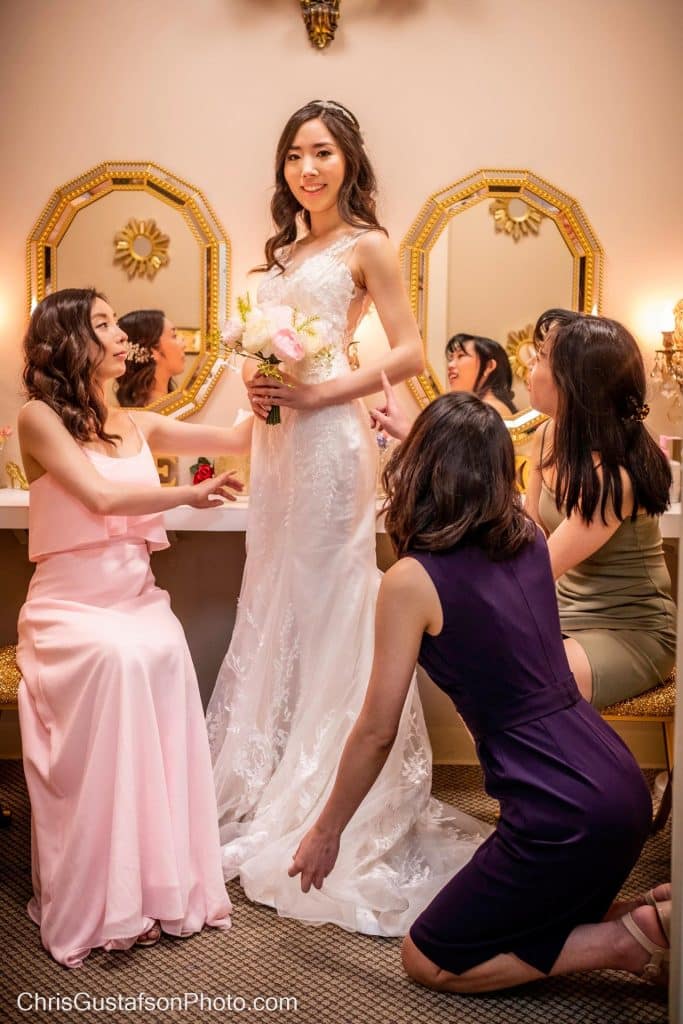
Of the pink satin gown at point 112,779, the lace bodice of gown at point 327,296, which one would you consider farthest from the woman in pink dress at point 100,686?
the lace bodice of gown at point 327,296

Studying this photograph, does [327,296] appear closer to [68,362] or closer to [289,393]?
[289,393]

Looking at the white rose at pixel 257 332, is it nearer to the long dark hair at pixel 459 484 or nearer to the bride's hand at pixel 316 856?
the long dark hair at pixel 459 484

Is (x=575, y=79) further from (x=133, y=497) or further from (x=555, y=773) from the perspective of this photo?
(x=555, y=773)

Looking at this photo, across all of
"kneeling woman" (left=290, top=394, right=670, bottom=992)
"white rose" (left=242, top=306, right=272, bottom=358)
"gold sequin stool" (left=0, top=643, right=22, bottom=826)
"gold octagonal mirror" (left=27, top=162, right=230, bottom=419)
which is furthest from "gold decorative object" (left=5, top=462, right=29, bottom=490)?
"kneeling woman" (left=290, top=394, right=670, bottom=992)

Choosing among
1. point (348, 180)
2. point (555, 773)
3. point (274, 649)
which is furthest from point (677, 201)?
point (555, 773)

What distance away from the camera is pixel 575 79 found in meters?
3.72

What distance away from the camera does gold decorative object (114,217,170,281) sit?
3.76 m

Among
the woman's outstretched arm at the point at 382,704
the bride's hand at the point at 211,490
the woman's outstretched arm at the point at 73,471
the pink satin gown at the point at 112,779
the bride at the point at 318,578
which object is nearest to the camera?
the woman's outstretched arm at the point at 382,704

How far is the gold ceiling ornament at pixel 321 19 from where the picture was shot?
11.9ft

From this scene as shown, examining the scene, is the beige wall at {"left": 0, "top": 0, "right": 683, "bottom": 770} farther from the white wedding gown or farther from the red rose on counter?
the white wedding gown

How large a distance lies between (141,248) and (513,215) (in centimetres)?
135

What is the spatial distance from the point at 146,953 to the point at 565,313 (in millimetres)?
2024

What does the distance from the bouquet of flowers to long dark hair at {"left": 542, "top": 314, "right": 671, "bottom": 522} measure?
2.21 ft

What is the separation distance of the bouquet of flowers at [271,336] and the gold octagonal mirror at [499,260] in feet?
3.22
